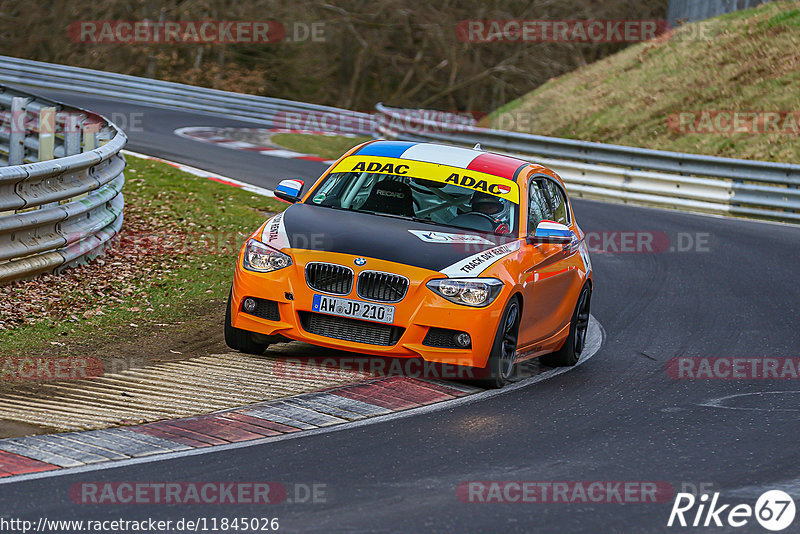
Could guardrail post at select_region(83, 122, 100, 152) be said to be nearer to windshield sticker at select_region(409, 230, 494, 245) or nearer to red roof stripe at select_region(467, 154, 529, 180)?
red roof stripe at select_region(467, 154, 529, 180)

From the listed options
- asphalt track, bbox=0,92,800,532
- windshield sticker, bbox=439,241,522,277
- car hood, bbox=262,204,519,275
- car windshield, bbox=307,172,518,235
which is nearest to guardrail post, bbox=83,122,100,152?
car windshield, bbox=307,172,518,235

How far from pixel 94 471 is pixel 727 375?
533 centimetres

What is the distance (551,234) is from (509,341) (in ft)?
3.11

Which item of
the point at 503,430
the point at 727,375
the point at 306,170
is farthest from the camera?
the point at 306,170

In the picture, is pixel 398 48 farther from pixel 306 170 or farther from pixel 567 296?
pixel 567 296

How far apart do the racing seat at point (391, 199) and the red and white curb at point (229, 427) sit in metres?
1.51

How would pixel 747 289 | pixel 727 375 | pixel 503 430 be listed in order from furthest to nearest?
pixel 747 289 < pixel 727 375 < pixel 503 430

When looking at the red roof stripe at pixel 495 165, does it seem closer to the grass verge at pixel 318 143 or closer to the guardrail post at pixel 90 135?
the guardrail post at pixel 90 135

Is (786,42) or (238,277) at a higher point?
(786,42)

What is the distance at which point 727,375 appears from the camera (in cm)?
920

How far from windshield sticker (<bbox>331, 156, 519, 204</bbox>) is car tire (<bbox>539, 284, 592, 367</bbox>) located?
48.5 inches

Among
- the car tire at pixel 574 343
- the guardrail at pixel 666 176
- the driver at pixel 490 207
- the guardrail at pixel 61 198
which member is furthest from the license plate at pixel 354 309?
the guardrail at pixel 666 176

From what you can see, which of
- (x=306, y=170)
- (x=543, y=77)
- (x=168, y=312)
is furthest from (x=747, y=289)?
(x=543, y=77)

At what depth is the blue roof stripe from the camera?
9516mm
